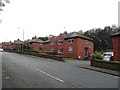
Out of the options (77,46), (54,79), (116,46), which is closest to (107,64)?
(54,79)

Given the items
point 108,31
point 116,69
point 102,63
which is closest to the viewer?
point 116,69

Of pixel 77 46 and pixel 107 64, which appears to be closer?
pixel 107 64

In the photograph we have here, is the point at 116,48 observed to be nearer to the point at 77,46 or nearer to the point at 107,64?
the point at 107,64

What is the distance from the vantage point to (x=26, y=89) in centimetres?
668

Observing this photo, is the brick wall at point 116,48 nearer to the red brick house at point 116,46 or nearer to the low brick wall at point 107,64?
the red brick house at point 116,46

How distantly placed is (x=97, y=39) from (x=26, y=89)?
62955mm

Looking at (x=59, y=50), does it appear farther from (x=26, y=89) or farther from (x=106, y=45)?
(x=26, y=89)

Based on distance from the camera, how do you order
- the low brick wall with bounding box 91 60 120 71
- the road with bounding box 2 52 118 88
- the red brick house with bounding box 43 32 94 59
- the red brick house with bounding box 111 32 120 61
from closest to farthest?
the road with bounding box 2 52 118 88 < the low brick wall with bounding box 91 60 120 71 < the red brick house with bounding box 111 32 120 61 < the red brick house with bounding box 43 32 94 59

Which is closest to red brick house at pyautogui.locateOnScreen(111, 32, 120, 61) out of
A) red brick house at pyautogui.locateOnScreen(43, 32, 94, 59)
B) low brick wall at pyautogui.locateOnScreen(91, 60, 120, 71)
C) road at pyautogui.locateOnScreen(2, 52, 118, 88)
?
low brick wall at pyautogui.locateOnScreen(91, 60, 120, 71)

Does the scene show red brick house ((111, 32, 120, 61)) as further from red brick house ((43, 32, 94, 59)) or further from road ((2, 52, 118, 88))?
red brick house ((43, 32, 94, 59))

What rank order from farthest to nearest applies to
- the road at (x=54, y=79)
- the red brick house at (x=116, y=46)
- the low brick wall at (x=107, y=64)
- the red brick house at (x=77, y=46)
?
1. the red brick house at (x=77, y=46)
2. the red brick house at (x=116, y=46)
3. the low brick wall at (x=107, y=64)
4. the road at (x=54, y=79)

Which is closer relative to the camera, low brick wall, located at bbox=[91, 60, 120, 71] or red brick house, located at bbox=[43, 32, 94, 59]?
low brick wall, located at bbox=[91, 60, 120, 71]

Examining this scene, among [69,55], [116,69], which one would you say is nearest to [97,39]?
[69,55]

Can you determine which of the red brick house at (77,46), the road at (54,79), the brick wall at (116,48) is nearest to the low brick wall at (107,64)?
the road at (54,79)
